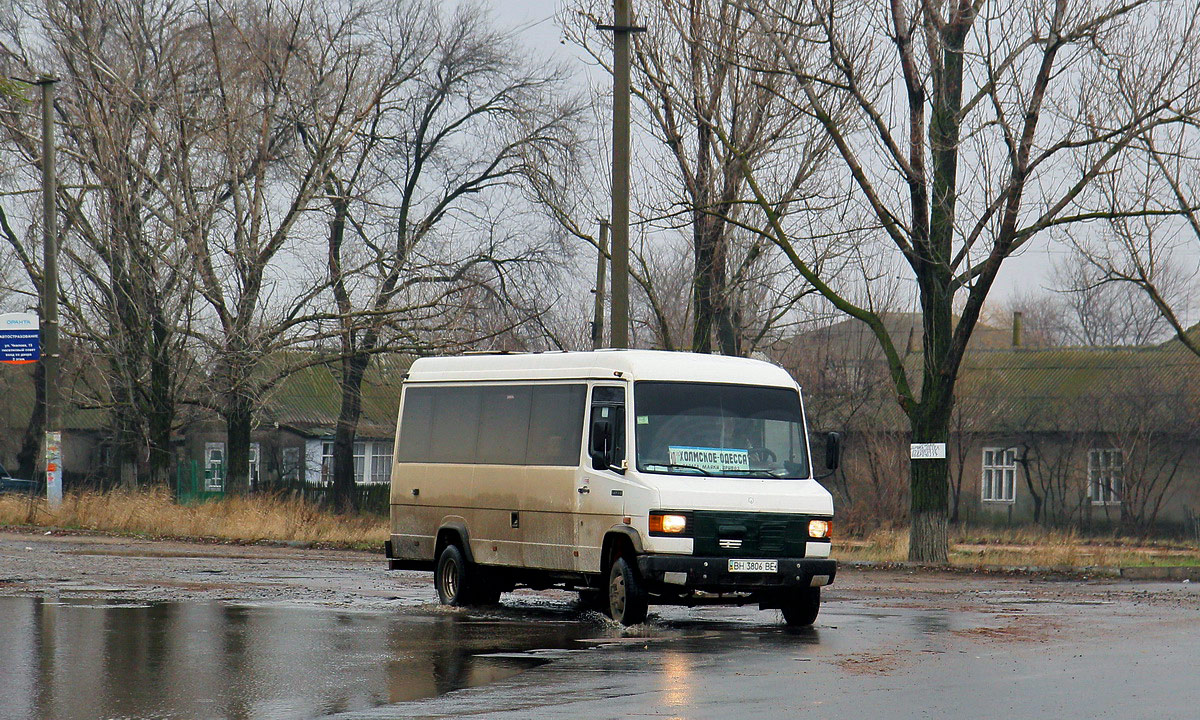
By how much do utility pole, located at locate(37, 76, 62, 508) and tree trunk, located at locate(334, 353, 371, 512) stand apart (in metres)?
6.05

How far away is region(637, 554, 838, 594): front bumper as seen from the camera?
44.5 feet

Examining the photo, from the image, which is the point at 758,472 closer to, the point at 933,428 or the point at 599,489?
the point at 599,489

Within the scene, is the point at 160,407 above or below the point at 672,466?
above

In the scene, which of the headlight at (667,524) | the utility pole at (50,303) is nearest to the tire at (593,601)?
the headlight at (667,524)

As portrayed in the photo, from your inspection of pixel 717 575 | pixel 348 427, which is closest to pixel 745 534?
pixel 717 575

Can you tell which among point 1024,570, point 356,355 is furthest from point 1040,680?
point 356,355

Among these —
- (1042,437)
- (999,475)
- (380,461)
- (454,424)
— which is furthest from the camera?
(380,461)

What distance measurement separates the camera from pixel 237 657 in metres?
11.0

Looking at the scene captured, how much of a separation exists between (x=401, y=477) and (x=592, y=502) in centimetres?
359

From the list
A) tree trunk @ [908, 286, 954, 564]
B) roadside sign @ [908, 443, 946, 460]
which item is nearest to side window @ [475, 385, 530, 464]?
roadside sign @ [908, 443, 946, 460]

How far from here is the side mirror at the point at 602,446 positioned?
564 inches

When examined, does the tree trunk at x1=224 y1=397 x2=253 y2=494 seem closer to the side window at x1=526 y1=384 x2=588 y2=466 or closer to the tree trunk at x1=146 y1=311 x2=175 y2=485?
the tree trunk at x1=146 y1=311 x2=175 y2=485

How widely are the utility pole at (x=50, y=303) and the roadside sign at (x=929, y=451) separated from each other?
16.9m

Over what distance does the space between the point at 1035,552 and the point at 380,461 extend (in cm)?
3734
